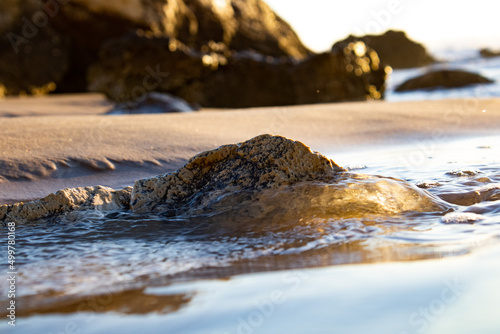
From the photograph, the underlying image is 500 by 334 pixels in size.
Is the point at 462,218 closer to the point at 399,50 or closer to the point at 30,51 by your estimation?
the point at 30,51

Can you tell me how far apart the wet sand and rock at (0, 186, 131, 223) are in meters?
0.37

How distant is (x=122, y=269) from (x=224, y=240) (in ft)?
1.25

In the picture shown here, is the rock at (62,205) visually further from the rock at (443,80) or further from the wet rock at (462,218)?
the rock at (443,80)

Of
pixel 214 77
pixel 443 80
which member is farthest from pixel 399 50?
pixel 214 77

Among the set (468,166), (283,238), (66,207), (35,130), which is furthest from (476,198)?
(35,130)

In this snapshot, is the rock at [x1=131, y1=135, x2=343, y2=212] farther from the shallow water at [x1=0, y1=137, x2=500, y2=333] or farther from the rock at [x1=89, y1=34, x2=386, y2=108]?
the rock at [x1=89, y1=34, x2=386, y2=108]

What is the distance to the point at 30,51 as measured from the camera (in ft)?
34.8

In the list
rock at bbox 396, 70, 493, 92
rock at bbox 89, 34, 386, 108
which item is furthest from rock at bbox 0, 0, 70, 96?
rock at bbox 396, 70, 493, 92

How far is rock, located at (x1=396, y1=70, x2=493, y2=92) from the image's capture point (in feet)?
39.0

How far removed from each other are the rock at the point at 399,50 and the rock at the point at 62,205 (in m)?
22.5

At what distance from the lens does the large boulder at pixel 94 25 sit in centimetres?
1077

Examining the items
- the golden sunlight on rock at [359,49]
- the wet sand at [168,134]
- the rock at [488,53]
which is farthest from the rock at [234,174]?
the rock at [488,53]

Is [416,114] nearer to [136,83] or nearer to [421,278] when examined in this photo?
[421,278]

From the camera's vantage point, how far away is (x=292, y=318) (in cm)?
128
